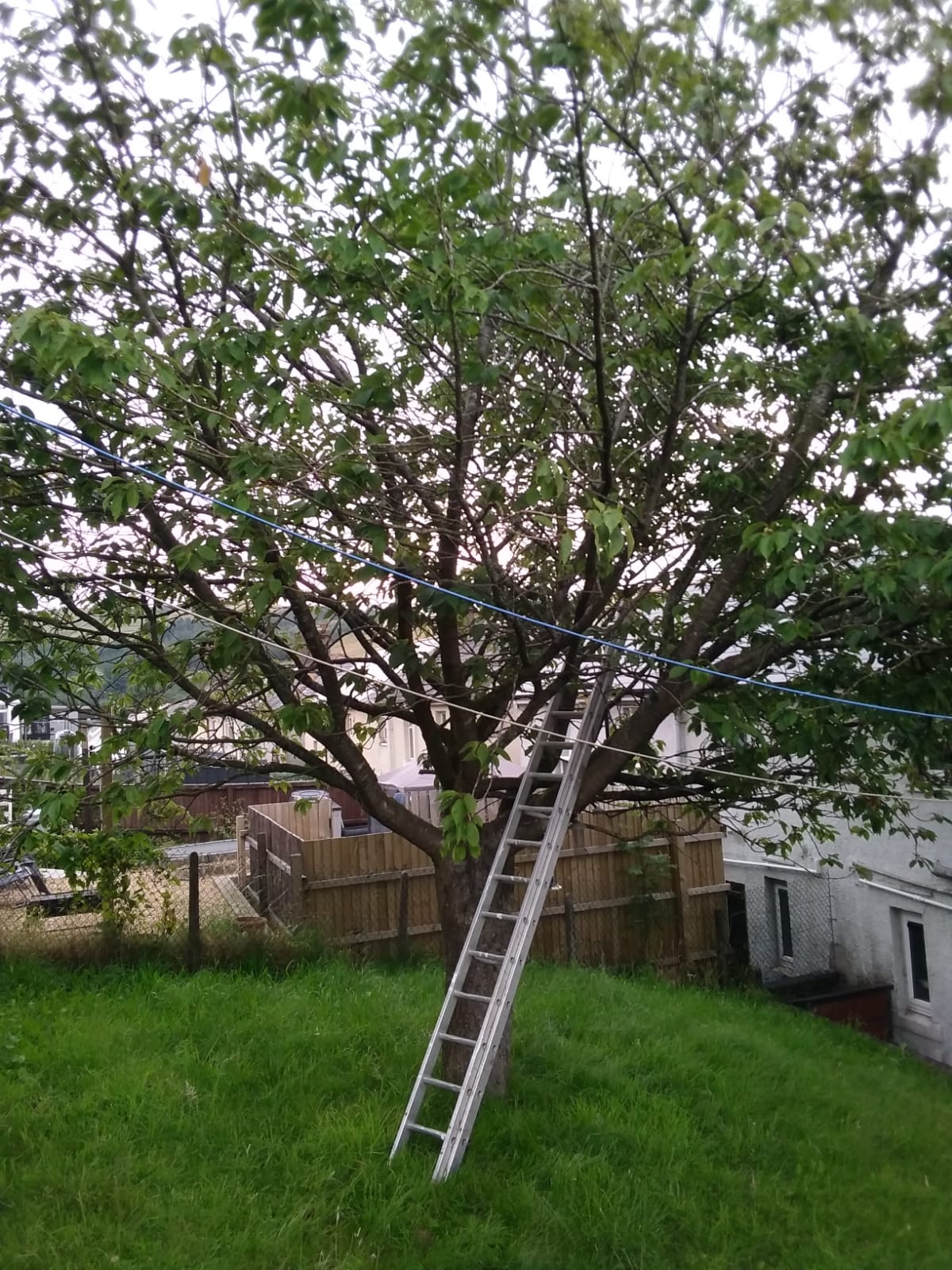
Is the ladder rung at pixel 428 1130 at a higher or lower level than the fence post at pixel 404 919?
lower

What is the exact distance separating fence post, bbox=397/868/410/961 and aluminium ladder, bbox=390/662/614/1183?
15.3 ft

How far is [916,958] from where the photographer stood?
12273mm

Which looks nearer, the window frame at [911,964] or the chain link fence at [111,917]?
the chain link fence at [111,917]

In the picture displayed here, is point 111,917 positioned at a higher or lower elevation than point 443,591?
lower

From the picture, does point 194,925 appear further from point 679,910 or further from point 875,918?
point 875,918

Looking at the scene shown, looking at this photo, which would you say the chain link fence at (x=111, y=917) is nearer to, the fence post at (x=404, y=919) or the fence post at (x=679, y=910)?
the fence post at (x=404, y=919)

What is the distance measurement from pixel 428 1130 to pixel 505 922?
1266mm

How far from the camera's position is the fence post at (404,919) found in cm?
1070

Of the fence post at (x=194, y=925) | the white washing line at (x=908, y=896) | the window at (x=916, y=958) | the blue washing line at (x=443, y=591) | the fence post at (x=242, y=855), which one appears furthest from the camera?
the fence post at (x=242, y=855)

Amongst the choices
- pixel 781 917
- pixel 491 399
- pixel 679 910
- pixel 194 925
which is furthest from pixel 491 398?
pixel 781 917

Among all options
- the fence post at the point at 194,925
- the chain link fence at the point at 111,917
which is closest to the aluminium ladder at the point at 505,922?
the fence post at the point at 194,925

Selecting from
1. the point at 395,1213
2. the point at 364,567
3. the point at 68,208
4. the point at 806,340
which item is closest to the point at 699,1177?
the point at 395,1213

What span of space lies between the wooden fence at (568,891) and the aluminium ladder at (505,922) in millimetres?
4216

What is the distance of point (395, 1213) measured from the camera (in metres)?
4.99
